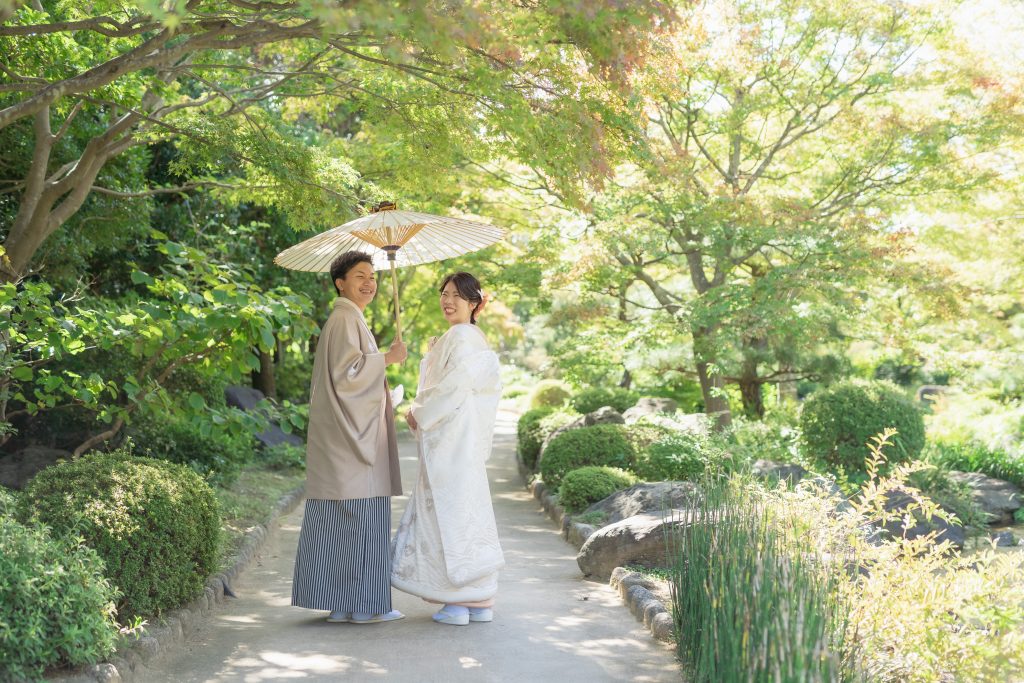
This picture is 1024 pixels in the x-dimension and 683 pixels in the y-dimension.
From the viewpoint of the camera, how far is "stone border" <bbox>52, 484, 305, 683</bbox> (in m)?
3.84

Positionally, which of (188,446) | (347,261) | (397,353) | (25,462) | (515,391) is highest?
(515,391)

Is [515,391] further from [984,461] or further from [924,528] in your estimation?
[924,528]

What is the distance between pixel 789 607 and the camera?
9.96 ft

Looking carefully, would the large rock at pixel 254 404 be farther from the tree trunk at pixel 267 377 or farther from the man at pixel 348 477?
the man at pixel 348 477

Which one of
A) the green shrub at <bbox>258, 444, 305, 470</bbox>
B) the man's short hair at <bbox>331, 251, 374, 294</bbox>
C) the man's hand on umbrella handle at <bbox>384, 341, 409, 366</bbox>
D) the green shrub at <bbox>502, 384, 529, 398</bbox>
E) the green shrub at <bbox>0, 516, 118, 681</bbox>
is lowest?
the green shrub at <bbox>0, 516, 118, 681</bbox>

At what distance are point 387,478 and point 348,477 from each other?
261 millimetres

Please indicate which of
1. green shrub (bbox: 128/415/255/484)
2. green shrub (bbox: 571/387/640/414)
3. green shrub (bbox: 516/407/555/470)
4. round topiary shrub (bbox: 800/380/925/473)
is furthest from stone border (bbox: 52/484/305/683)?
green shrub (bbox: 571/387/640/414)

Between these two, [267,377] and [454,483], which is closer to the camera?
[454,483]

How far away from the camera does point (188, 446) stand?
9.55 meters

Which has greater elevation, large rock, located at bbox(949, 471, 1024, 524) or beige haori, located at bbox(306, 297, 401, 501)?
beige haori, located at bbox(306, 297, 401, 501)

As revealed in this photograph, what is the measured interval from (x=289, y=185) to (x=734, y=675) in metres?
5.20

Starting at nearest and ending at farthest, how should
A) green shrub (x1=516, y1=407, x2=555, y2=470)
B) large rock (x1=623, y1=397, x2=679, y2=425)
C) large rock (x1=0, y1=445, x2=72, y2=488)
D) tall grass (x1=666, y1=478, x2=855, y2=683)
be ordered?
tall grass (x1=666, y1=478, x2=855, y2=683), large rock (x1=0, y1=445, x2=72, y2=488), green shrub (x1=516, y1=407, x2=555, y2=470), large rock (x1=623, y1=397, x2=679, y2=425)

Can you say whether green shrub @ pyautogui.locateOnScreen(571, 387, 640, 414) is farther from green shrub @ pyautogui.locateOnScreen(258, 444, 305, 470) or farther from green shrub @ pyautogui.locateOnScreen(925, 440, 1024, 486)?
green shrub @ pyautogui.locateOnScreen(925, 440, 1024, 486)

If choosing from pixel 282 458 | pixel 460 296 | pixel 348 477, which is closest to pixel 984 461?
pixel 460 296
